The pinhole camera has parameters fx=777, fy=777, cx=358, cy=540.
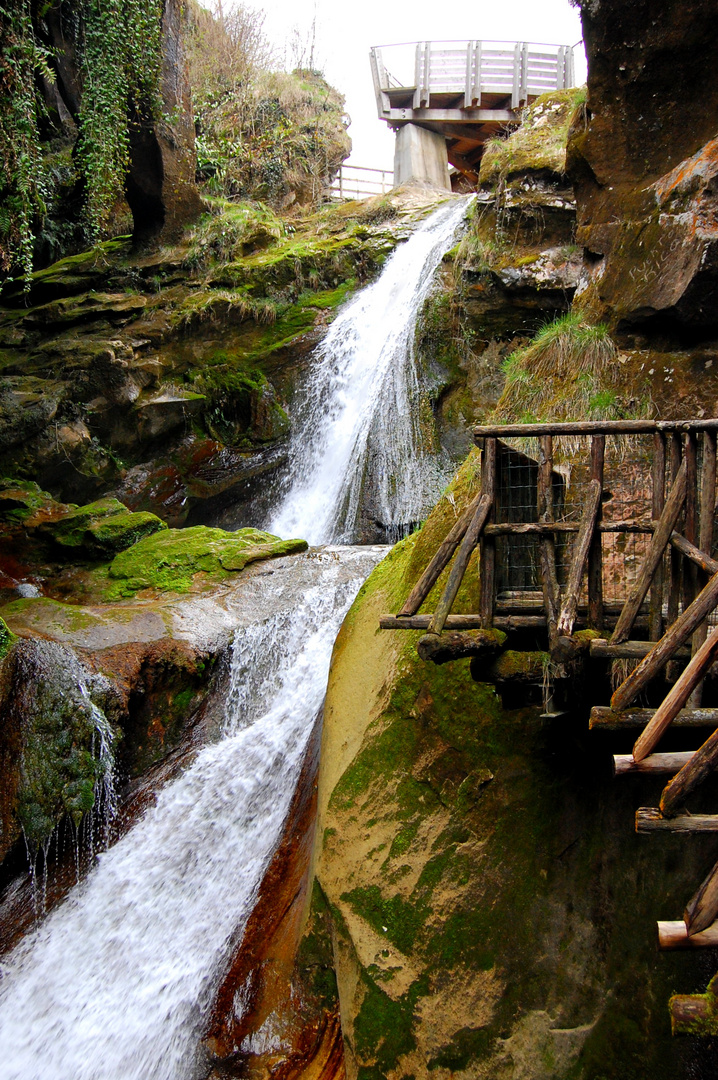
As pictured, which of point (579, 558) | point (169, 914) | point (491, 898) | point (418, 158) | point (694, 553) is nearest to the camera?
point (694, 553)

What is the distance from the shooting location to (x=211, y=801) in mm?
5891

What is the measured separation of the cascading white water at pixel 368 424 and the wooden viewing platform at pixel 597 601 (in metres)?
5.85

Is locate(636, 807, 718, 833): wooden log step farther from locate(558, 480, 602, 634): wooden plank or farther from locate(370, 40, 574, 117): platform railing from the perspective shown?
locate(370, 40, 574, 117): platform railing

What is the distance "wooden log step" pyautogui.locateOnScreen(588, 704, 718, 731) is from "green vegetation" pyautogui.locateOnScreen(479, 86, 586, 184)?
8.48m

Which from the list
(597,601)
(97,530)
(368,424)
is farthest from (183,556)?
(597,601)

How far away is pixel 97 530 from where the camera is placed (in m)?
8.67

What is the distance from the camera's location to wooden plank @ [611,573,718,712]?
3.14m

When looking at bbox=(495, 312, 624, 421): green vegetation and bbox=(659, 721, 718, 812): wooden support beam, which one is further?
bbox=(495, 312, 624, 421): green vegetation

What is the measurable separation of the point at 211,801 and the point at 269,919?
Answer: 1.04m

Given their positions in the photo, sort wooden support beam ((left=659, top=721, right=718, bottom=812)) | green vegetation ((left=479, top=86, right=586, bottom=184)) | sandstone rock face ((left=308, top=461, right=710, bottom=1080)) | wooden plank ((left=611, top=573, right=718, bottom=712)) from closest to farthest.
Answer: wooden support beam ((left=659, top=721, right=718, bottom=812))
wooden plank ((left=611, top=573, right=718, bottom=712))
sandstone rock face ((left=308, top=461, right=710, bottom=1080))
green vegetation ((left=479, top=86, right=586, bottom=184))

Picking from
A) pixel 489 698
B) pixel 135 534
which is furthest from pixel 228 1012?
pixel 135 534

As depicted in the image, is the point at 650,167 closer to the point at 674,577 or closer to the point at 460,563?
the point at 674,577

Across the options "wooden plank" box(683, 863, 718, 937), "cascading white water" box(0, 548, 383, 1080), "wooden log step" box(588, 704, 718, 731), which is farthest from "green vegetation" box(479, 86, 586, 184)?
"wooden plank" box(683, 863, 718, 937)

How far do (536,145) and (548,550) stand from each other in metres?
8.13
